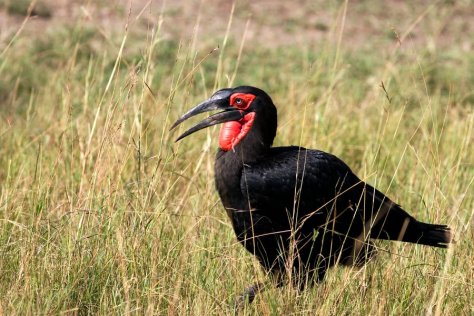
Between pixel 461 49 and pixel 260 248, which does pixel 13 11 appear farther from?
pixel 260 248

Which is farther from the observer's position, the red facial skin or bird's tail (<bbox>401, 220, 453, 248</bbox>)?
the red facial skin

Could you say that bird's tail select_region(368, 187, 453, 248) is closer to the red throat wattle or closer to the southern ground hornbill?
the southern ground hornbill

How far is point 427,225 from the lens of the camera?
4.22 m

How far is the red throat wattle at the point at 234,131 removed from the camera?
4.32 meters

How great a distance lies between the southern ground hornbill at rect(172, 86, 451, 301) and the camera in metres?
4.16

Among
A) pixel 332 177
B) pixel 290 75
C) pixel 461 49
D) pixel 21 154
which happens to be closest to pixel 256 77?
pixel 290 75

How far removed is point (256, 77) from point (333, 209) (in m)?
3.22

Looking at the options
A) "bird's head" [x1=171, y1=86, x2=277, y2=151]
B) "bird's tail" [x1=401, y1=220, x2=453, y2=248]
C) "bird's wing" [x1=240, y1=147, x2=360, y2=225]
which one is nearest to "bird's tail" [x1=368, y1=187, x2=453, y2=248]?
"bird's tail" [x1=401, y1=220, x2=453, y2=248]

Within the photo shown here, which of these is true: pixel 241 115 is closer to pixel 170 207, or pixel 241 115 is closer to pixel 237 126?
pixel 237 126

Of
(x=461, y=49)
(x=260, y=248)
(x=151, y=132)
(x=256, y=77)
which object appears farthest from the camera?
(x=461, y=49)

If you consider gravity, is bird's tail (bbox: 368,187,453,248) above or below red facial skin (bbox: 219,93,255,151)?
below

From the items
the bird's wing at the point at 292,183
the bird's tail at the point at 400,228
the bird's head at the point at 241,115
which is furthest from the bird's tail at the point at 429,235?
the bird's head at the point at 241,115

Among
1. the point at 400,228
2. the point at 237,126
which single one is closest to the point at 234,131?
the point at 237,126

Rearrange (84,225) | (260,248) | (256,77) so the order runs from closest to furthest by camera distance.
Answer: (84,225) < (260,248) < (256,77)
